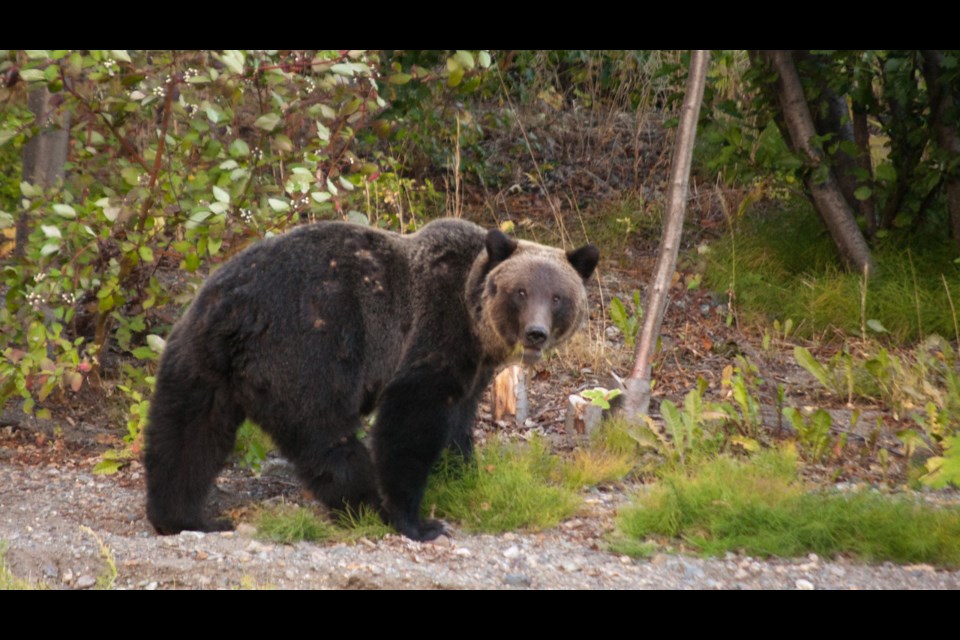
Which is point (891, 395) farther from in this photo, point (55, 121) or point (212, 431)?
point (55, 121)

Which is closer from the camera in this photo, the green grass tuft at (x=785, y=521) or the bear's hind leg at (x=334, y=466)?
the green grass tuft at (x=785, y=521)

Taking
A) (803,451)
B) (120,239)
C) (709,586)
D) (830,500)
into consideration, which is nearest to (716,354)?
(803,451)

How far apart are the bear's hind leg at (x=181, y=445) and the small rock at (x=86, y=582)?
0.81m

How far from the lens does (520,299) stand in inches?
239

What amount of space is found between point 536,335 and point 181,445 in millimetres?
2025

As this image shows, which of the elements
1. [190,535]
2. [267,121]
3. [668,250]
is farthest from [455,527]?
[267,121]

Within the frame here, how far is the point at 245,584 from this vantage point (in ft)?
15.5

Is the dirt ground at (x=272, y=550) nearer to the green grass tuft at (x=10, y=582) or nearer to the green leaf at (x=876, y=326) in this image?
the green grass tuft at (x=10, y=582)

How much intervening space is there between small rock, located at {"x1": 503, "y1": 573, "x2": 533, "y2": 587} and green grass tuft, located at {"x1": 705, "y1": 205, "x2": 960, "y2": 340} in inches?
200

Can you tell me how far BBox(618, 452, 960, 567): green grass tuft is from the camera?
5473 mm

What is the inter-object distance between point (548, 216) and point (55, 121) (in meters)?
6.06

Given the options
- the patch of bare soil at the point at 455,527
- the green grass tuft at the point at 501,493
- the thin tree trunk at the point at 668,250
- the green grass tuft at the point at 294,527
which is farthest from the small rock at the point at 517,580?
the thin tree trunk at the point at 668,250

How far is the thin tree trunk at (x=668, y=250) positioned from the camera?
7410mm

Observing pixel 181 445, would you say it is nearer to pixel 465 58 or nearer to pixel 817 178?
pixel 465 58
